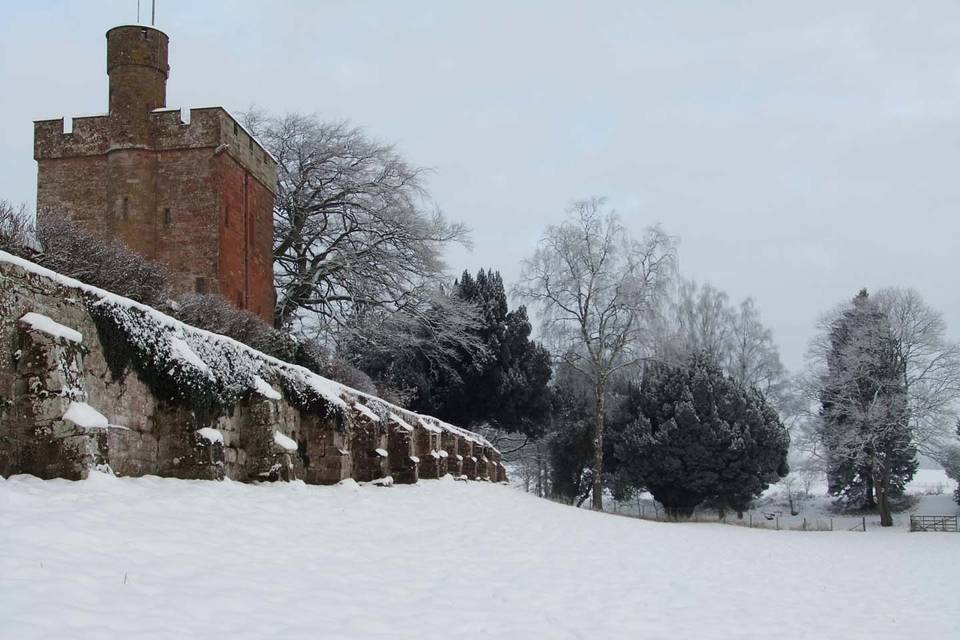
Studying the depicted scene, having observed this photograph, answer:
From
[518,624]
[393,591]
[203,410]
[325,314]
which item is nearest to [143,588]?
[393,591]

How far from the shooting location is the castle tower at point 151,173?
22.9 m

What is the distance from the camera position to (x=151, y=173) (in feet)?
76.5

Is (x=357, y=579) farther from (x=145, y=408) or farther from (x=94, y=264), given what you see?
(x=94, y=264)

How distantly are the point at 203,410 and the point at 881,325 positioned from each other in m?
30.8

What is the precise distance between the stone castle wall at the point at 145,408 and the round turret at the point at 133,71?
12.5 meters

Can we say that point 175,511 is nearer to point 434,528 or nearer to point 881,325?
point 434,528

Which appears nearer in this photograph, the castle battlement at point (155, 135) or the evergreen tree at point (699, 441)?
the castle battlement at point (155, 135)

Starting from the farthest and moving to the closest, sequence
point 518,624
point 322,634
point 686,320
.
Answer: point 686,320, point 518,624, point 322,634

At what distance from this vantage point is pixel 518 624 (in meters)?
6.63

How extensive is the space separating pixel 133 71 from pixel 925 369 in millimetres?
28277

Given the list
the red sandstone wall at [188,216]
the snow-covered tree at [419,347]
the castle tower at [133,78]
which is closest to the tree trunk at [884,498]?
the snow-covered tree at [419,347]

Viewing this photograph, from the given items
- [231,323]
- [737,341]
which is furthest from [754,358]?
[231,323]

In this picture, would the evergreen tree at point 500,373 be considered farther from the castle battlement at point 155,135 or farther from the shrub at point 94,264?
the shrub at point 94,264

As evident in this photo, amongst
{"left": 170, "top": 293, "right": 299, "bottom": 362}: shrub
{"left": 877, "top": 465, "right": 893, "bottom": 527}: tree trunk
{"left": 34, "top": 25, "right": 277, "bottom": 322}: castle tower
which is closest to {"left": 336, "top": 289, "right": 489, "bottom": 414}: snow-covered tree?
{"left": 34, "top": 25, "right": 277, "bottom": 322}: castle tower
